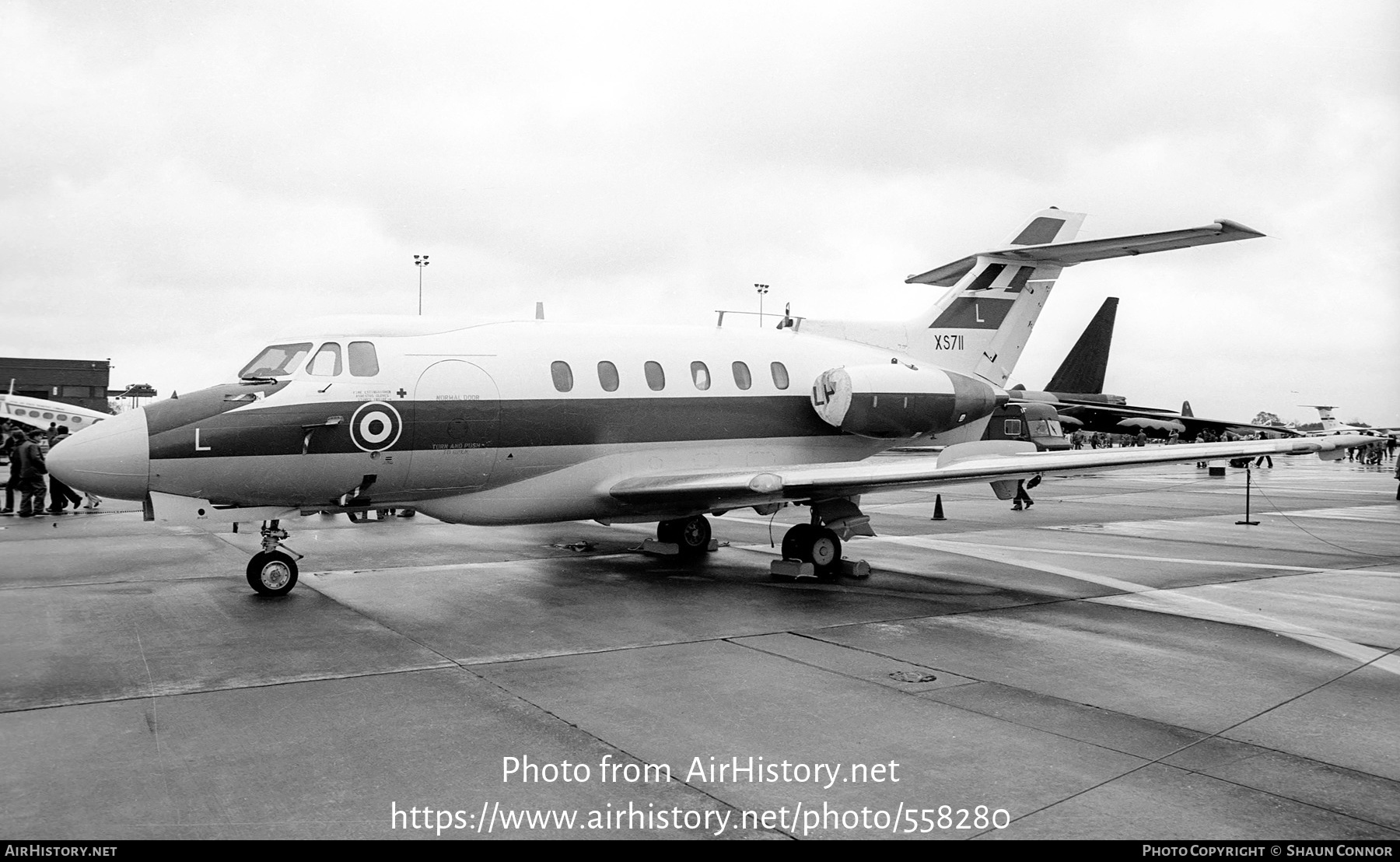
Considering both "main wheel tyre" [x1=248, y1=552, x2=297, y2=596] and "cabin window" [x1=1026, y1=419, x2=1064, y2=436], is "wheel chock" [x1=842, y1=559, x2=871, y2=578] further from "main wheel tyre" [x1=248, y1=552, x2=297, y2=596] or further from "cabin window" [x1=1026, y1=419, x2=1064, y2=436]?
"cabin window" [x1=1026, y1=419, x2=1064, y2=436]

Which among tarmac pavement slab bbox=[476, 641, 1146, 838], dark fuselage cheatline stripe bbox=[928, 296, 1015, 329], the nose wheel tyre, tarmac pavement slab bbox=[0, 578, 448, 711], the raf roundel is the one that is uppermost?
dark fuselage cheatline stripe bbox=[928, 296, 1015, 329]

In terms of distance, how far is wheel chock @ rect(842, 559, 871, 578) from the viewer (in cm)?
1247

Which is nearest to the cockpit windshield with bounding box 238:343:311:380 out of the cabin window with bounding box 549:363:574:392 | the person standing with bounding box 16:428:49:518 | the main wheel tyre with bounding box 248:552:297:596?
the main wheel tyre with bounding box 248:552:297:596

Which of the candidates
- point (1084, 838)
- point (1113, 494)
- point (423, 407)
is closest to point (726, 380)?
point (423, 407)

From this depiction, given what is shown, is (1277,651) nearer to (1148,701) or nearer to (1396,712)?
(1396,712)

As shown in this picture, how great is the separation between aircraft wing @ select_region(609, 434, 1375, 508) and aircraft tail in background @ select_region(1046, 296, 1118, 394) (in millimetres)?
35122

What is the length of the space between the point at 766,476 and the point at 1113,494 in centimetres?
2166

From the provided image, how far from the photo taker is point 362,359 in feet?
35.6

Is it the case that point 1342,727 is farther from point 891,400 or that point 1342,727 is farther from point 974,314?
point 974,314

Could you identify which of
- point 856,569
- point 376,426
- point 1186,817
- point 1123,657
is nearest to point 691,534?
point 856,569

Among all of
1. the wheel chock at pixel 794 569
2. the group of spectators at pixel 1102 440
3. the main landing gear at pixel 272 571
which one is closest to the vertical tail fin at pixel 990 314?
the wheel chock at pixel 794 569

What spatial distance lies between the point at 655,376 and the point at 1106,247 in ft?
24.2

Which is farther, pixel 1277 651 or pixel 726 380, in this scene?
pixel 726 380
